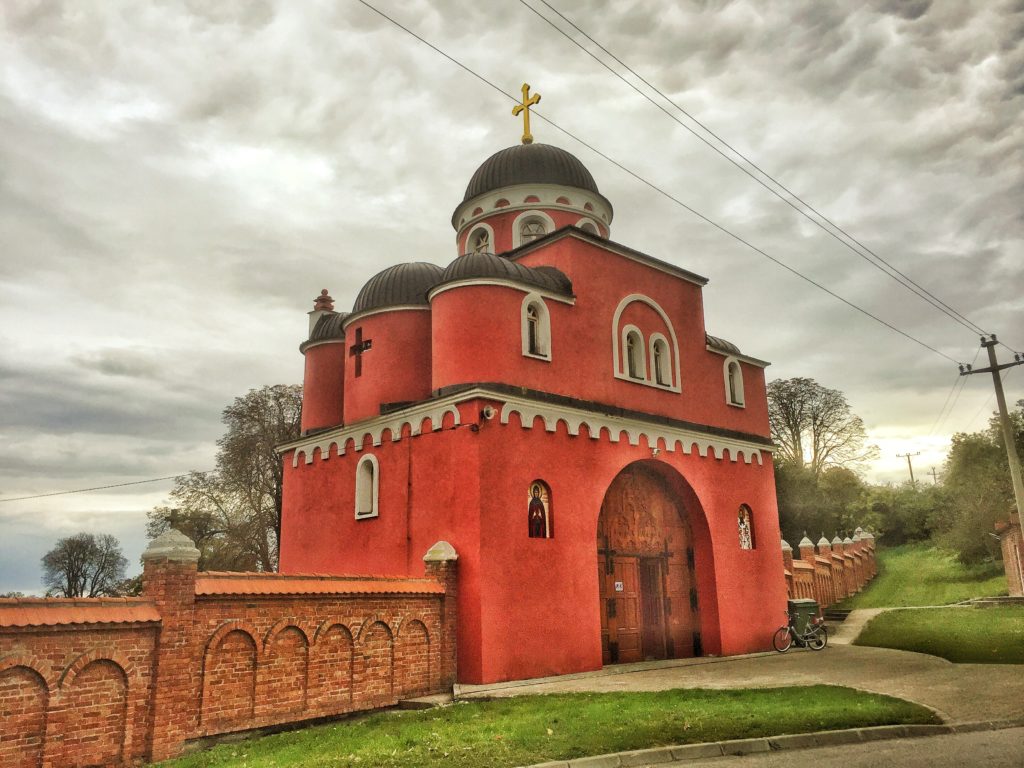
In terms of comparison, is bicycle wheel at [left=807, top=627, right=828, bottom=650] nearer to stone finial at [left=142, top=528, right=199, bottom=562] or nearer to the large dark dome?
the large dark dome

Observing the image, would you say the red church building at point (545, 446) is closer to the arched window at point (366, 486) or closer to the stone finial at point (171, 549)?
the arched window at point (366, 486)

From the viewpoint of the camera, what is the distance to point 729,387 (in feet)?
65.0

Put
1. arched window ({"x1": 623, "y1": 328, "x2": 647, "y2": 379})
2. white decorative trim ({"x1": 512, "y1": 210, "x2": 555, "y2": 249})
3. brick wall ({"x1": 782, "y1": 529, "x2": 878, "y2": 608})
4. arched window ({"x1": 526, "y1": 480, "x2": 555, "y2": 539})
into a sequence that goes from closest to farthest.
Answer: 1. arched window ({"x1": 526, "y1": 480, "x2": 555, "y2": 539})
2. arched window ({"x1": 623, "y1": 328, "x2": 647, "y2": 379})
3. white decorative trim ({"x1": 512, "y1": 210, "x2": 555, "y2": 249})
4. brick wall ({"x1": 782, "y1": 529, "x2": 878, "y2": 608})

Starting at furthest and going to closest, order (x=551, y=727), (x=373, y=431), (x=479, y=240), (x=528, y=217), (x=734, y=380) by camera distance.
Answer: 1. (x=479, y=240)
2. (x=528, y=217)
3. (x=734, y=380)
4. (x=373, y=431)
5. (x=551, y=727)

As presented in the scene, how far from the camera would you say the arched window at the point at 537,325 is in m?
15.4

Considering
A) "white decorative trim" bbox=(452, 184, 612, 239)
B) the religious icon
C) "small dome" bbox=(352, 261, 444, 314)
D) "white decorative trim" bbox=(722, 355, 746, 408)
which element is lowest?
the religious icon

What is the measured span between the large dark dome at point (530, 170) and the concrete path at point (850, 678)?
12.2 meters

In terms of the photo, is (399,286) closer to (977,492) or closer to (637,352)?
(637,352)

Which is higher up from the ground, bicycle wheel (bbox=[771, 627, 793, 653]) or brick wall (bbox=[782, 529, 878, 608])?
brick wall (bbox=[782, 529, 878, 608])

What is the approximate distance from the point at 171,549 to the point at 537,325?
8.46 m

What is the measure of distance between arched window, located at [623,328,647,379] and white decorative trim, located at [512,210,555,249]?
4314mm

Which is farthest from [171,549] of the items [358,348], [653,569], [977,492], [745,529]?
[977,492]

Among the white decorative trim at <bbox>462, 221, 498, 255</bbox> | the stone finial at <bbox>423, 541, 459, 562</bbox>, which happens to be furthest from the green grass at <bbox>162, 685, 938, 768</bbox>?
the white decorative trim at <bbox>462, 221, 498, 255</bbox>

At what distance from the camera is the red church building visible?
1392cm
